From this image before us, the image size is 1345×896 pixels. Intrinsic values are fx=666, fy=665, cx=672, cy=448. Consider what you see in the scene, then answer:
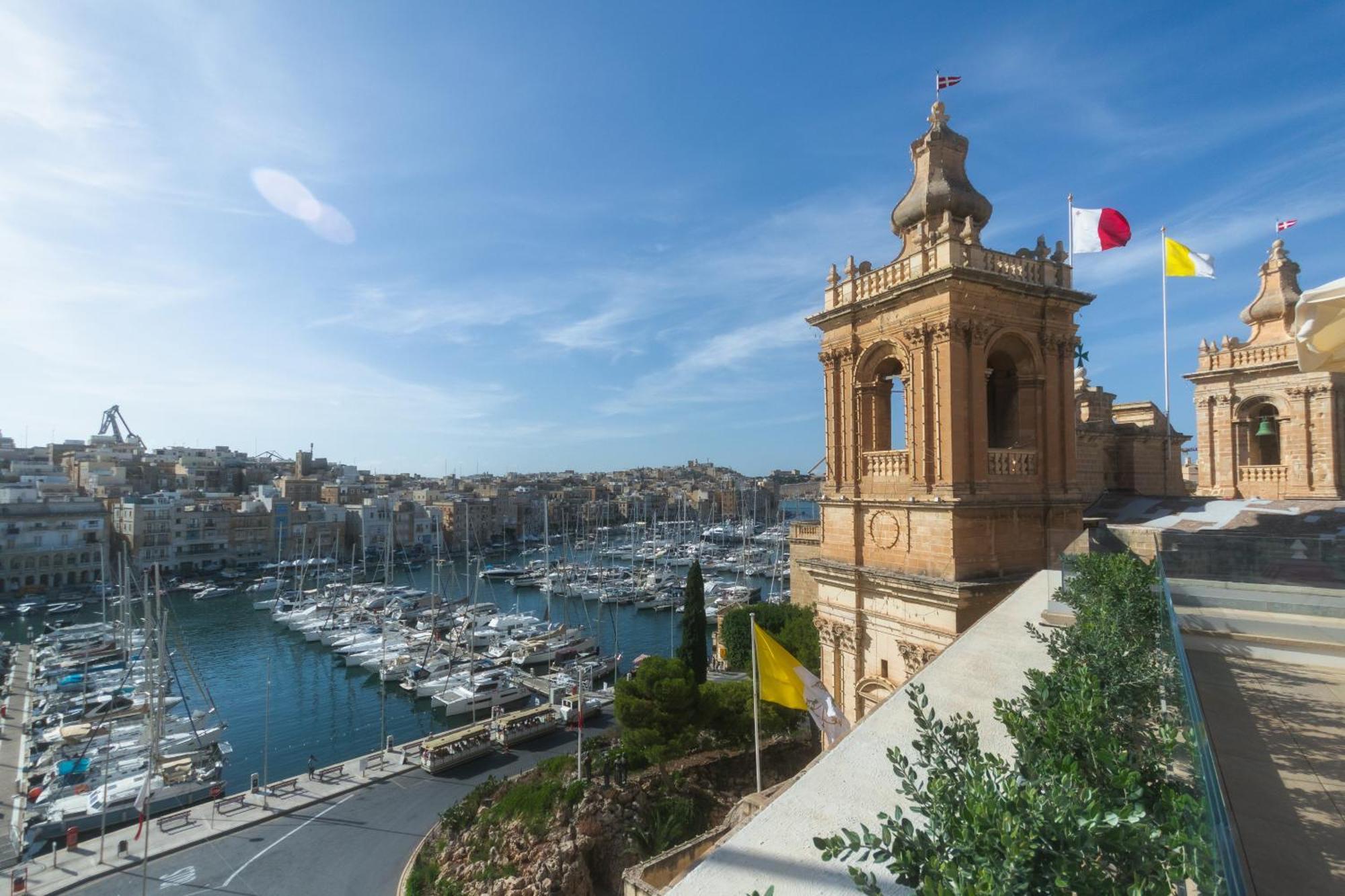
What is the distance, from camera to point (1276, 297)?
18047 mm

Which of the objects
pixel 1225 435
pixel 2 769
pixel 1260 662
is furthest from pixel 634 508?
pixel 1260 662

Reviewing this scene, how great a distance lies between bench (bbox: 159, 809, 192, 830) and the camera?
799 inches

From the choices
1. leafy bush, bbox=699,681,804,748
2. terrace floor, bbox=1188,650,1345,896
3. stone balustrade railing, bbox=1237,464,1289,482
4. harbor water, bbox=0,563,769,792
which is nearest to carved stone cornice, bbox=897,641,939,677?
terrace floor, bbox=1188,650,1345,896

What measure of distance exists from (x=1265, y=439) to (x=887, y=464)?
14287 mm

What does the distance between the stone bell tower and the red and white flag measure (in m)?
1.21

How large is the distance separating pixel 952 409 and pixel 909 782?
29.4 feet

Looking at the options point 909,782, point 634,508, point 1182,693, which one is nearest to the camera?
point 909,782

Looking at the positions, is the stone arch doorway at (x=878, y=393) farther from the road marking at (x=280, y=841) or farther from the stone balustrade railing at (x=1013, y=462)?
the road marking at (x=280, y=841)

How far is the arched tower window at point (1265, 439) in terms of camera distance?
1817 centimetres

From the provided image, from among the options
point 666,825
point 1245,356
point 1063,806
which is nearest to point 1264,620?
point 1063,806

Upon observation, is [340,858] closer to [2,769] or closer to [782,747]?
[782,747]

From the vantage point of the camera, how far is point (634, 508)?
392 feet

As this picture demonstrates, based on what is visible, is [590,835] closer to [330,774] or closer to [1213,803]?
[330,774]

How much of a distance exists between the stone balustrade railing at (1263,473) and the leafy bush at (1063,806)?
59.5 feet
